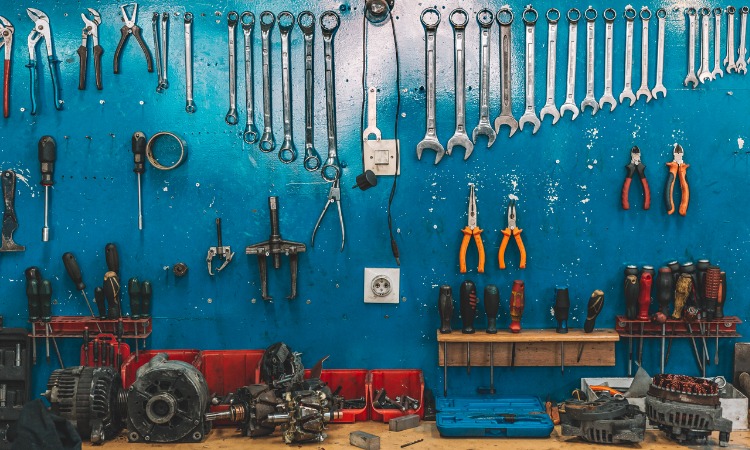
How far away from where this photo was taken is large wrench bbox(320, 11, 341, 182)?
3283 millimetres

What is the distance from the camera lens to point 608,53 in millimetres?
3230

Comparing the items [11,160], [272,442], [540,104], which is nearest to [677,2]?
[540,104]

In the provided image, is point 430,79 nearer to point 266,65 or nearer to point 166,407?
point 266,65

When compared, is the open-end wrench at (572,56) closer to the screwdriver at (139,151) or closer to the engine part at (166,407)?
the screwdriver at (139,151)

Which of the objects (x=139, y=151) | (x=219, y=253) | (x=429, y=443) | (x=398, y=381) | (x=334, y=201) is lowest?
(x=429, y=443)

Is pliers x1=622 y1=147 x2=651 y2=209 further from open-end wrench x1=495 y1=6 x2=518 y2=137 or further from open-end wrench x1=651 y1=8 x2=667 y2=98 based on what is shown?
open-end wrench x1=495 y1=6 x2=518 y2=137

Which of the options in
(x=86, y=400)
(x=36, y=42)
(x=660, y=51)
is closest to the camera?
(x=86, y=400)

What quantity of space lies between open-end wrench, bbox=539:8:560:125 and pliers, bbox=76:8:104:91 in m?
1.80

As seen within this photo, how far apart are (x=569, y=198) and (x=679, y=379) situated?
→ 0.82 m

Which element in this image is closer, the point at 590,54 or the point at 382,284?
the point at 590,54

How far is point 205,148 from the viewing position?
3.34 metres

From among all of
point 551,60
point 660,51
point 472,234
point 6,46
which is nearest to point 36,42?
point 6,46

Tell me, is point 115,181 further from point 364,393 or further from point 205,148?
point 364,393

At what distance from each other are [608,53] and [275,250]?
5.06ft
